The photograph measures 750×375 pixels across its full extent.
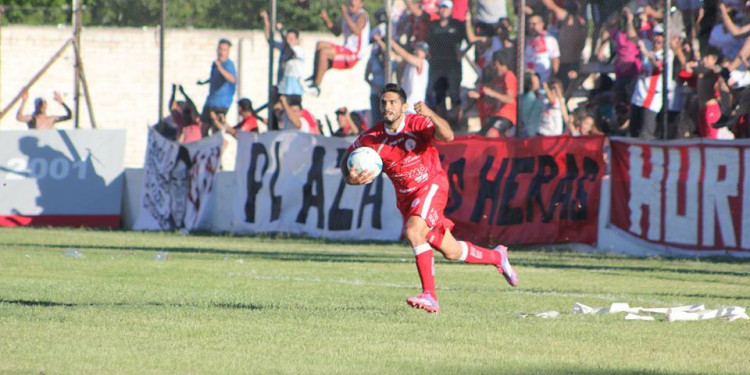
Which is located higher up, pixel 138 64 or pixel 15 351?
pixel 138 64

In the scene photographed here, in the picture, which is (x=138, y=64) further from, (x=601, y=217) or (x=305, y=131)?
(x=601, y=217)

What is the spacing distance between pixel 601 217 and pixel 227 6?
9.01 metres

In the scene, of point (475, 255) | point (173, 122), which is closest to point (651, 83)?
point (475, 255)

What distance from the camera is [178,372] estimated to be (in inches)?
262

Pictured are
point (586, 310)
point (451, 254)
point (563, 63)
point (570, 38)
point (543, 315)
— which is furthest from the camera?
point (563, 63)

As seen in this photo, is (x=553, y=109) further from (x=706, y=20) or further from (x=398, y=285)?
(x=398, y=285)

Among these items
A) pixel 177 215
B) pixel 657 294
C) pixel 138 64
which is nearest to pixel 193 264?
pixel 657 294

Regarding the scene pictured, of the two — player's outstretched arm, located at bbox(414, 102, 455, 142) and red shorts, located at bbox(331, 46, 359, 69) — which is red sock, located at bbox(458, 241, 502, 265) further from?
red shorts, located at bbox(331, 46, 359, 69)

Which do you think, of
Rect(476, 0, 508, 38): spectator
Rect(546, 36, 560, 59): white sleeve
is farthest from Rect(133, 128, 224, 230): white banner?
Rect(546, 36, 560, 59): white sleeve

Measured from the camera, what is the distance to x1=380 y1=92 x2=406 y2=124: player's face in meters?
10.1

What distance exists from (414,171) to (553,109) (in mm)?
9386

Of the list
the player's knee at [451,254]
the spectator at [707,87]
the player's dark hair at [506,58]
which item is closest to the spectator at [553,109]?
the player's dark hair at [506,58]

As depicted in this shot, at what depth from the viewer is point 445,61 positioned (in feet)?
66.6

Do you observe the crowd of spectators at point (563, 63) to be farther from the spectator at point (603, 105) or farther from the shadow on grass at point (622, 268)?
the shadow on grass at point (622, 268)
